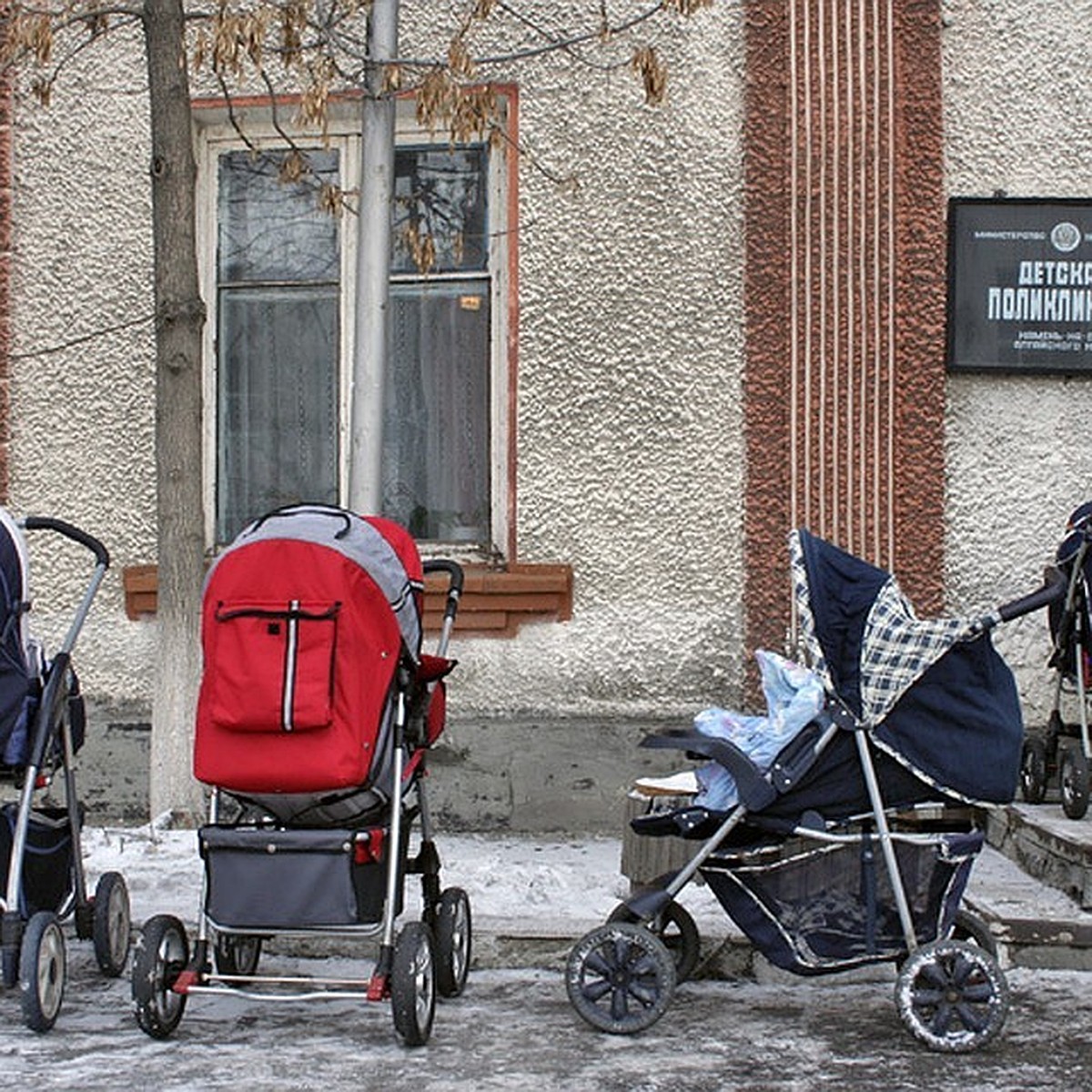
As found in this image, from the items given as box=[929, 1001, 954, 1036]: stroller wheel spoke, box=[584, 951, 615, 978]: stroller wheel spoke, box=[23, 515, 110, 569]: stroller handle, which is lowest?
box=[929, 1001, 954, 1036]: stroller wheel spoke

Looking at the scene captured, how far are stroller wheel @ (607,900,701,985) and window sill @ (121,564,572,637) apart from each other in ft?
8.94

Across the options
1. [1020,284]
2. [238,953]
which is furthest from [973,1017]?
[1020,284]

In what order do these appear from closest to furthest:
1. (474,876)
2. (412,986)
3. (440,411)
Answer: (412,986) < (474,876) < (440,411)

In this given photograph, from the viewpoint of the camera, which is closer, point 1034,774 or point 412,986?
point 412,986

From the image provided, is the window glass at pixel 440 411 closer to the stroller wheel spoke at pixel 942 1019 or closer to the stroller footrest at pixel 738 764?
the stroller footrest at pixel 738 764

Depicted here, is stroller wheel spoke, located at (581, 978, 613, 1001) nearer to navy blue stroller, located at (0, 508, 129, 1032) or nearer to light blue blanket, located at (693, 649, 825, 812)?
light blue blanket, located at (693, 649, 825, 812)

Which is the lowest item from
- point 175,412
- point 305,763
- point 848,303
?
point 305,763

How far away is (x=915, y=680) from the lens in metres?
5.19

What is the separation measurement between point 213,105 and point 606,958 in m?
5.10

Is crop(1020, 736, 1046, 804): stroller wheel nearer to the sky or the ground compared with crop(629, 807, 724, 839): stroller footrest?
nearer to the ground

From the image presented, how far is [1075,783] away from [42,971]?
396 cm

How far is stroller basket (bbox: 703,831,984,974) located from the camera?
5.23 m

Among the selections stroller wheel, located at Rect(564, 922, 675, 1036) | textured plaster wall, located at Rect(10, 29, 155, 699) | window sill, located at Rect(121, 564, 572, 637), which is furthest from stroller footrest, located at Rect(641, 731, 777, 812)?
textured plaster wall, located at Rect(10, 29, 155, 699)

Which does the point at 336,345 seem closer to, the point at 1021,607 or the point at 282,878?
the point at 282,878
